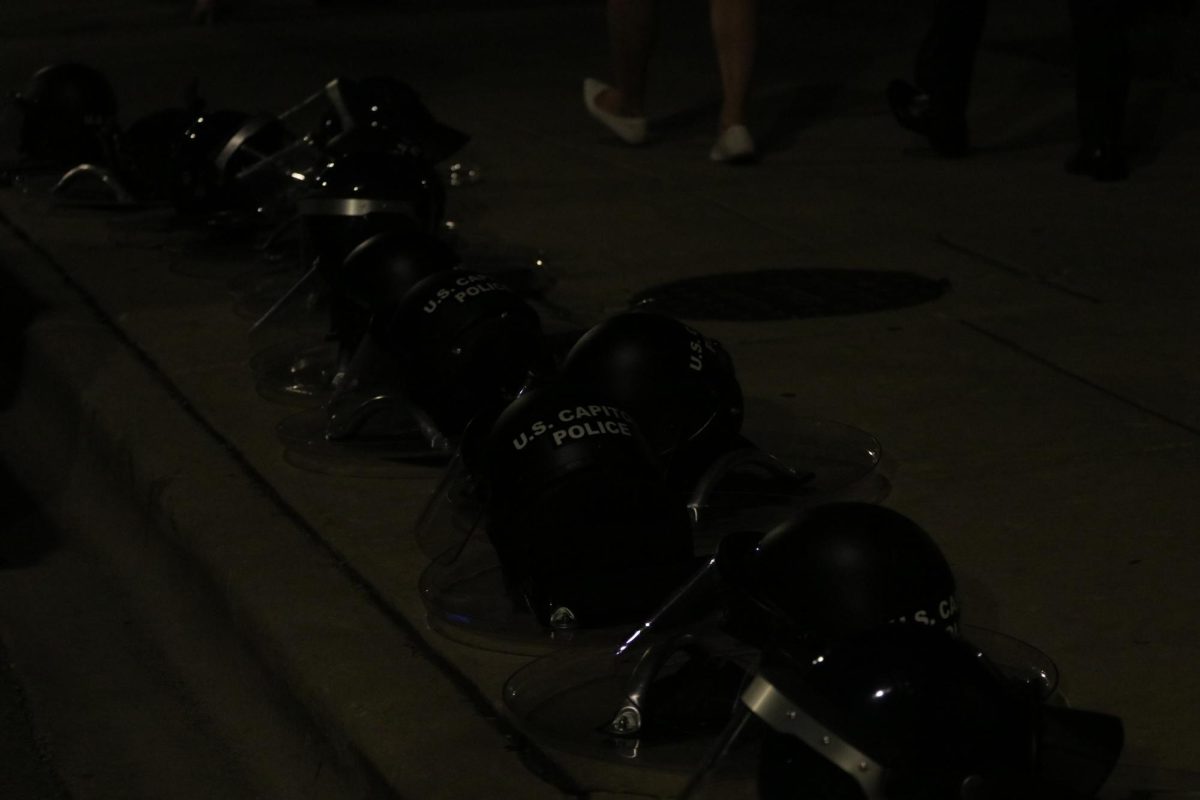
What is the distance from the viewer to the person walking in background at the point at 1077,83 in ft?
25.7

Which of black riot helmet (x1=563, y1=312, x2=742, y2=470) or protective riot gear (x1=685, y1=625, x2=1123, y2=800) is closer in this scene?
protective riot gear (x1=685, y1=625, x2=1123, y2=800)

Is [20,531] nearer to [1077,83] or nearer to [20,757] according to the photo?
[20,757]

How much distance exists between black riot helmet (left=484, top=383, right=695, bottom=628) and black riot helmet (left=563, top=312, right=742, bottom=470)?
39 cm

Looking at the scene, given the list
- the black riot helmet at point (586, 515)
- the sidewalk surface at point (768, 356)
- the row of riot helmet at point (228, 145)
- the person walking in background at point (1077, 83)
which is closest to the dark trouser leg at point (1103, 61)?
the person walking in background at point (1077, 83)

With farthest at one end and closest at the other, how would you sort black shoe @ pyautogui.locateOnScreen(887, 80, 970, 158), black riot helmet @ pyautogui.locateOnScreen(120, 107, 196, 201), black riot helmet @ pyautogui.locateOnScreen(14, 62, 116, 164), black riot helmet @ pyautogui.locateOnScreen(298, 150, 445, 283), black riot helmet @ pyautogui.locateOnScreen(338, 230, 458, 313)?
black shoe @ pyautogui.locateOnScreen(887, 80, 970, 158) → black riot helmet @ pyautogui.locateOnScreen(14, 62, 116, 164) → black riot helmet @ pyautogui.locateOnScreen(120, 107, 196, 201) → black riot helmet @ pyautogui.locateOnScreen(298, 150, 445, 283) → black riot helmet @ pyautogui.locateOnScreen(338, 230, 458, 313)

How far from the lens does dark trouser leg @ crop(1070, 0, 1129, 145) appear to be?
7820mm

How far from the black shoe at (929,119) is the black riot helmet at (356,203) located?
3054 millimetres

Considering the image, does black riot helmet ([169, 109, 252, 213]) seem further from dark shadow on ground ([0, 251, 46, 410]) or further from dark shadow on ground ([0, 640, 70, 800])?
dark shadow on ground ([0, 640, 70, 800])

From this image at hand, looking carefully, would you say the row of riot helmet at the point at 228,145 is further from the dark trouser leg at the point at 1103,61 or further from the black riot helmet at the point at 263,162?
the dark trouser leg at the point at 1103,61

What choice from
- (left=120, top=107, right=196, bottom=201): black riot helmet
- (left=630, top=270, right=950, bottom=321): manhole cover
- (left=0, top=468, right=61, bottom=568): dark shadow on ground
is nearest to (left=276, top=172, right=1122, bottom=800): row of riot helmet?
(left=0, top=468, right=61, bottom=568): dark shadow on ground

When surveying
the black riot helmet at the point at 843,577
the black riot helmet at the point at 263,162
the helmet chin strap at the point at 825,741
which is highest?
the helmet chin strap at the point at 825,741

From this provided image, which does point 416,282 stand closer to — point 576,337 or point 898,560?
point 576,337

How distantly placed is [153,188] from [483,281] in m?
3.46

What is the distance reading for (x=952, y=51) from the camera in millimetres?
8422
